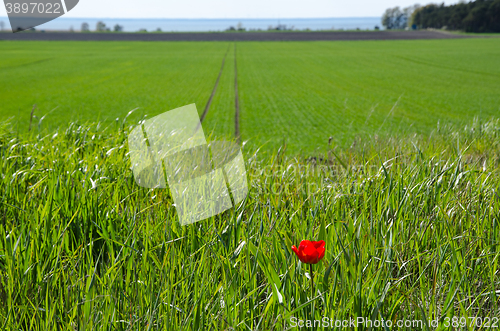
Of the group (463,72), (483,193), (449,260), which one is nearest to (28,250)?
(449,260)

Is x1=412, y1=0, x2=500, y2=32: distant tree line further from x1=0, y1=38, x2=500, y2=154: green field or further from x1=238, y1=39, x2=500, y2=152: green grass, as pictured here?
x1=238, y1=39, x2=500, y2=152: green grass

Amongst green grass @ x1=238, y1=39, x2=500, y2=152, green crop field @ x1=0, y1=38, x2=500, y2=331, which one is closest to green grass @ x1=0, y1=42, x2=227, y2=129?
green grass @ x1=238, y1=39, x2=500, y2=152

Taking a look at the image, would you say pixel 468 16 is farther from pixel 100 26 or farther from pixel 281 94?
pixel 100 26

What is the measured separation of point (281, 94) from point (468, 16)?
5771 cm

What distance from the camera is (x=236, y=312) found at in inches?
60.3

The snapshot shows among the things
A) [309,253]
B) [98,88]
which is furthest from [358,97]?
[309,253]

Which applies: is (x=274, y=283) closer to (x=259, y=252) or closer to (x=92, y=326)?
(x=259, y=252)

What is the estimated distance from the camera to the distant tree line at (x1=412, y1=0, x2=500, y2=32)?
180 feet

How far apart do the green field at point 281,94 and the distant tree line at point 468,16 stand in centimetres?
3908

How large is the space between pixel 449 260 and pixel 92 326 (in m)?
1.72

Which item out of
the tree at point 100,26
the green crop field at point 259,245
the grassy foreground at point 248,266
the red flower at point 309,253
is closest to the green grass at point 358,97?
the green crop field at point 259,245

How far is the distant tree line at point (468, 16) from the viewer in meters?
54.9

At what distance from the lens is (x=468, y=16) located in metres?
57.1

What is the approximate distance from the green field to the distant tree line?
3908 centimetres
